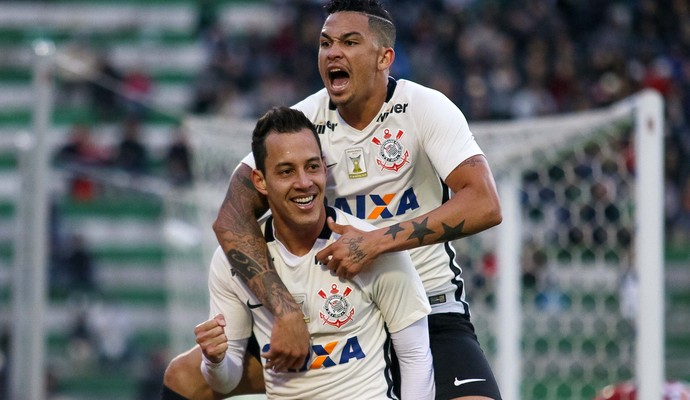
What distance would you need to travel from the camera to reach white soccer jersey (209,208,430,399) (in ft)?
13.3

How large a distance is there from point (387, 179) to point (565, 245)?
19.5 feet

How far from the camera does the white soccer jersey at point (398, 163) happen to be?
14.2 feet

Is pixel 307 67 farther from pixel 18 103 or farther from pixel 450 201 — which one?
pixel 450 201

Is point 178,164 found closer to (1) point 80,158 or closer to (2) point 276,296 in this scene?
(1) point 80,158

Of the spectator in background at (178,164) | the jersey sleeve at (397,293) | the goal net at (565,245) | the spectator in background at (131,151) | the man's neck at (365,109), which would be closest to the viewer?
the jersey sleeve at (397,293)

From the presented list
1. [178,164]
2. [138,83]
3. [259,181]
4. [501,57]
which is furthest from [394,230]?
[138,83]

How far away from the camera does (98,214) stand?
8.48 meters

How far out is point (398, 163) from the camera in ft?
14.3

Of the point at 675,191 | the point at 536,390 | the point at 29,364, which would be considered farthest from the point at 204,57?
the point at 29,364

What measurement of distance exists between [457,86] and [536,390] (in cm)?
582

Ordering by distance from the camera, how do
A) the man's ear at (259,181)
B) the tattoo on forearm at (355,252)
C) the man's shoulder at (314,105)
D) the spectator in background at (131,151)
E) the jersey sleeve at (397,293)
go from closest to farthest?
the tattoo on forearm at (355,252)
the jersey sleeve at (397,293)
the man's ear at (259,181)
the man's shoulder at (314,105)
the spectator in background at (131,151)

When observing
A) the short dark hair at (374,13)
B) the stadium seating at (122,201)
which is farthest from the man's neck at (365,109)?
the stadium seating at (122,201)

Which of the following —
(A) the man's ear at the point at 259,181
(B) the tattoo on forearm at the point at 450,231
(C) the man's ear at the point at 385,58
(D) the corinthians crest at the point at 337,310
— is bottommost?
(D) the corinthians crest at the point at 337,310

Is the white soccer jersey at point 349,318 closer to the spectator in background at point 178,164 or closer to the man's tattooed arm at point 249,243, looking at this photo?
the man's tattooed arm at point 249,243
